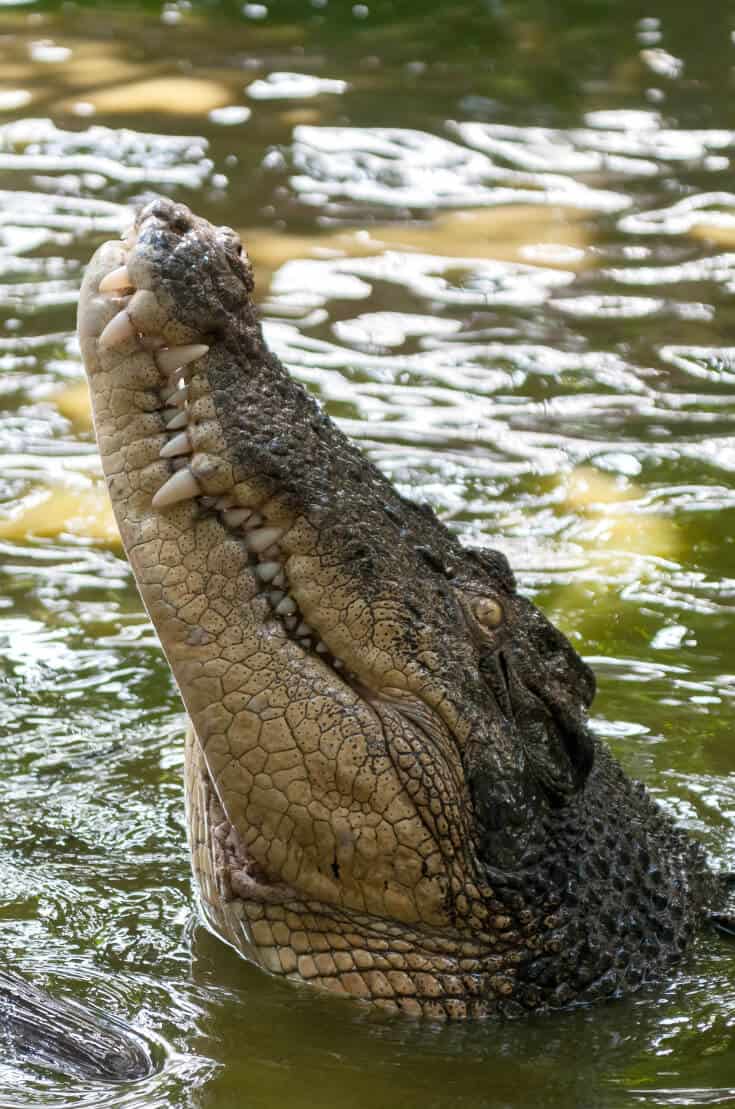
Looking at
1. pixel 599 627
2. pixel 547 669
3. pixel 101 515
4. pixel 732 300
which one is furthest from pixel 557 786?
pixel 732 300

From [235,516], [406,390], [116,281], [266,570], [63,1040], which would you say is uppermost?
[116,281]

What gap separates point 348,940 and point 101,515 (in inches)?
127

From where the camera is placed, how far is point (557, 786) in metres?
3.81

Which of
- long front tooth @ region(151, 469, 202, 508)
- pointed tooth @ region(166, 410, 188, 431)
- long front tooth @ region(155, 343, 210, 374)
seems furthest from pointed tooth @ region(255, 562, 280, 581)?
long front tooth @ region(155, 343, 210, 374)

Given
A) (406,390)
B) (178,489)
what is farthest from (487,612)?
(406,390)

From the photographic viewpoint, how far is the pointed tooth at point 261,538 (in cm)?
352

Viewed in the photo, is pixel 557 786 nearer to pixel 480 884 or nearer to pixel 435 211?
pixel 480 884

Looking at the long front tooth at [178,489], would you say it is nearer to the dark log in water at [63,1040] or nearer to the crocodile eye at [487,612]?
the crocodile eye at [487,612]

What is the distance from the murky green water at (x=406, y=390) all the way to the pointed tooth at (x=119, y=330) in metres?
1.37

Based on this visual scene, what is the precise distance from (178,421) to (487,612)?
78 centimetres

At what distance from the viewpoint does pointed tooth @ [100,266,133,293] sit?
11.5 feet

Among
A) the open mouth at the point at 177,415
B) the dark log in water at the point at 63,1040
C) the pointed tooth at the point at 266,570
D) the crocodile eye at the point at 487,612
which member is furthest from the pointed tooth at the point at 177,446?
the dark log in water at the point at 63,1040

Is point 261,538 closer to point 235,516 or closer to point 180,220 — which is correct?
point 235,516

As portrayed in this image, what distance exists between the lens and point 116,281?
351 centimetres
